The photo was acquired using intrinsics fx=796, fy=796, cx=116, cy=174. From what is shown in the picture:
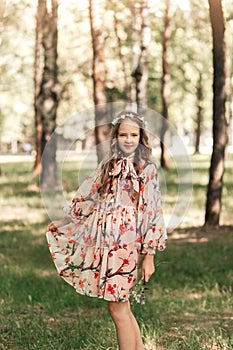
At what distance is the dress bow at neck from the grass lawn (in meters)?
0.75

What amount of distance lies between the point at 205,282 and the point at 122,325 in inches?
162

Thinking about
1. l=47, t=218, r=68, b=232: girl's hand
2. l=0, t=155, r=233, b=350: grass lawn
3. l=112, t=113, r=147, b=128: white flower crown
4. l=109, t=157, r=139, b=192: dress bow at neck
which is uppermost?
l=112, t=113, r=147, b=128: white flower crown

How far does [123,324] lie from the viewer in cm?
525

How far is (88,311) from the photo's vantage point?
7852 mm

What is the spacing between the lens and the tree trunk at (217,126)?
43.5ft

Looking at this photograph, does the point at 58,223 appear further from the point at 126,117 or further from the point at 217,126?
the point at 217,126

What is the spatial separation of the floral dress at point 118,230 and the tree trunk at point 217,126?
26.9ft

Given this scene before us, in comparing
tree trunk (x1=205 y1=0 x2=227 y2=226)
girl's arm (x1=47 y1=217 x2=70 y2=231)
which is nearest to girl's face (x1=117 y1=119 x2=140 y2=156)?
girl's arm (x1=47 y1=217 x2=70 y2=231)

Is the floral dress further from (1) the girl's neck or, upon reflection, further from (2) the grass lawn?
(2) the grass lawn

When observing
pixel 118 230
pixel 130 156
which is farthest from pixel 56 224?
pixel 130 156

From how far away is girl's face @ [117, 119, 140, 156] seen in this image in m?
5.41

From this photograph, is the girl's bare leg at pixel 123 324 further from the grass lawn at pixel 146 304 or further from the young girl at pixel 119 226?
the grass lawn at pixel 146 304

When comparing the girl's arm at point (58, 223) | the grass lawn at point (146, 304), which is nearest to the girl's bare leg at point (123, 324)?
the girl's arm at point (58, 223)

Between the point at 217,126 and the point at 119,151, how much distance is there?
825cm
